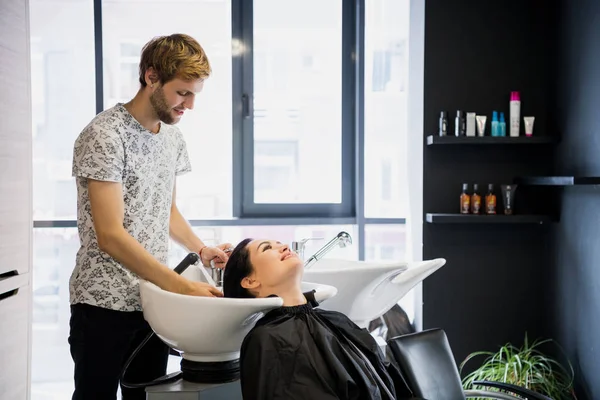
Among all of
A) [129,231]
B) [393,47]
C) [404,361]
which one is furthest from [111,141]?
[393,47]

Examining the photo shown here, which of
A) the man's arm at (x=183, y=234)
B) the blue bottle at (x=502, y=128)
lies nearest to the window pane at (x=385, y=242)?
the blue bottle at (x=502, y=128)

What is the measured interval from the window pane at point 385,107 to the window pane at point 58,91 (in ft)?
4.92

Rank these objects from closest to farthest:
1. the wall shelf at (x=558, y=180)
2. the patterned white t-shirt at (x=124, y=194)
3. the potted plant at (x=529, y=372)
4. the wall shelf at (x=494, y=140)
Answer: the patterned white t-shirt at (x=124, y=194), the wall shelf at (x=558, y=180), the potted plant at (x=529, y=372), the wall shelf at (x=494, y=140)

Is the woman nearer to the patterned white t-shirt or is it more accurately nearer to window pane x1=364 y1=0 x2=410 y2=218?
the patterned white t-shirt

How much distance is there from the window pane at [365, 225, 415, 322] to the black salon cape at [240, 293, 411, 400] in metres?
1.89

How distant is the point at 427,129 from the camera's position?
305 cm

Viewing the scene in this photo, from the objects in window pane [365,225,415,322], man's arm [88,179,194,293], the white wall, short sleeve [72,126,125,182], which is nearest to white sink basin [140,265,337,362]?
man's arm [88,179,194,293]

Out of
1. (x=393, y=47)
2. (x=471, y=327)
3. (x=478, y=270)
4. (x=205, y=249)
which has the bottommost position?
(x=471, y=327)

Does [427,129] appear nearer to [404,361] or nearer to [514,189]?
[514,189]

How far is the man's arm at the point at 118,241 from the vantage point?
66.8 inches

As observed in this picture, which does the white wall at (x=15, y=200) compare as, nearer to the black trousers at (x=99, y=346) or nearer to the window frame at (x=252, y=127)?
the black trousers at (x=99, y=346)

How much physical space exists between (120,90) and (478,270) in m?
2.09

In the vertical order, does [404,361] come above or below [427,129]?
below

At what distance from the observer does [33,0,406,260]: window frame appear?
3.53 metres
